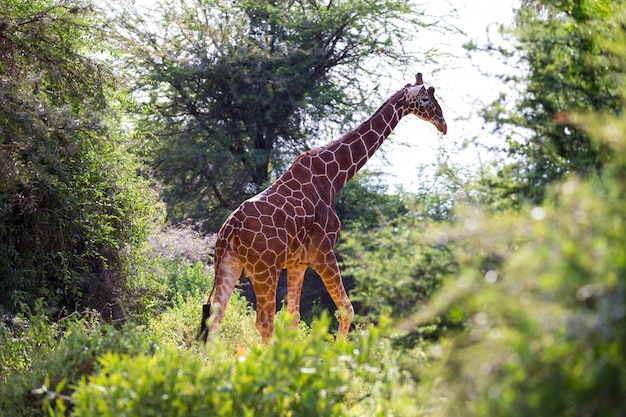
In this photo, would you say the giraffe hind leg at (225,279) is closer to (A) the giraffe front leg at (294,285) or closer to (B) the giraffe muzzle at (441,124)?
(A) the giraffe front leg at (294,285)

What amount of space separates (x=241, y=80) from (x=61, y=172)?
9.95 m

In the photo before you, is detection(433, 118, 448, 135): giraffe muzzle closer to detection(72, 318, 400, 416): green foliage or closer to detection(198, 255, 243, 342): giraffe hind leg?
detection(198, 255, 243, 342): giraffe hind leg

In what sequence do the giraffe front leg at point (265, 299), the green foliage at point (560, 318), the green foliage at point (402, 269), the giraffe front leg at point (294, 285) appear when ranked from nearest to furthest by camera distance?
the green foliage at point (560, 318) → the green foliage at point (402, 269) → the giraffe front leg at point (265, 299) → the giraffe front leg at point (294, 285)

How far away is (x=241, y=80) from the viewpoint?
1922cm

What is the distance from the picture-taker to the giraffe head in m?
8.57

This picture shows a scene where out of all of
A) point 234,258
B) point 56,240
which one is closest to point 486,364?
point 234,258

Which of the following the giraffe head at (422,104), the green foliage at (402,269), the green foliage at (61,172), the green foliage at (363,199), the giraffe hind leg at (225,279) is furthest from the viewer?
the green foliage at (363,199)

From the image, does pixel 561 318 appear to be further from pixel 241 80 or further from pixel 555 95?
pixel 241 80

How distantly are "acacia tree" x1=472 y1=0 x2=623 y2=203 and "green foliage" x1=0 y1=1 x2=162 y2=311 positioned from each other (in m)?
5.47

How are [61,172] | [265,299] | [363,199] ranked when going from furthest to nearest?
[363,199] < [61,172] < [265,299]

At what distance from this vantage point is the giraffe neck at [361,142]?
8.11m

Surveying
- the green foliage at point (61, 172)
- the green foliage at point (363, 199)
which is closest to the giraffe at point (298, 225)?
the green foliage at point (61, 172)

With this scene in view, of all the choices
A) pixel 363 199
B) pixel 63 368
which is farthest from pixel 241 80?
pixel 63 368

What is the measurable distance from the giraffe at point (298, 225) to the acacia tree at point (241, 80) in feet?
33.4
